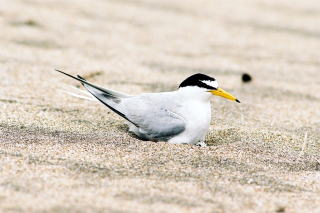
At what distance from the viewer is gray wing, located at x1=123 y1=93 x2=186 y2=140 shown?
11.3ft

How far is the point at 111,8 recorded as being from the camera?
668 centimetres

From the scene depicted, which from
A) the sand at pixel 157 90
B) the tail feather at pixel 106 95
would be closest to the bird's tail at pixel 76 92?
the sand at pixel 157 90

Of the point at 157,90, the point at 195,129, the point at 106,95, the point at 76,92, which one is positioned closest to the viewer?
the point at 195,129

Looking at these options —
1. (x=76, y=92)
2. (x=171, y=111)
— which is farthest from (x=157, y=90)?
(x=171, y=111)

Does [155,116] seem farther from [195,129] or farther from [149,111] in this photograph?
[195,129]

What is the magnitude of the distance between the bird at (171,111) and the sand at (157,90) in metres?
0.13

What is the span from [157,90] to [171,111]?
1060mm

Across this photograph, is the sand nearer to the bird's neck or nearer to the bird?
the bird

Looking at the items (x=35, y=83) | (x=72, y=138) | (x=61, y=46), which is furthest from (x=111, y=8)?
(x=72, y=138)

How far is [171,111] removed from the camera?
11.5 ft

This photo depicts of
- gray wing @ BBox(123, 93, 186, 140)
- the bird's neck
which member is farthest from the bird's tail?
the bird's neck

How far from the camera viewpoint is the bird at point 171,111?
3.43m

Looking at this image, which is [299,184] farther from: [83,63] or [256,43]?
[256,43]

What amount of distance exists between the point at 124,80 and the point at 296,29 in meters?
2.44
